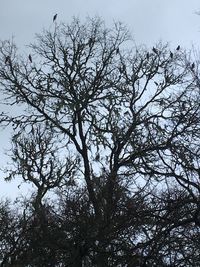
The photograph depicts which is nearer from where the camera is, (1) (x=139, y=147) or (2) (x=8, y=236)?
(2) (x=8, y=236)

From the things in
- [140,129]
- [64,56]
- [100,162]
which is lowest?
[100,162]

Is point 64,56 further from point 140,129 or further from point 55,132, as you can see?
point 140,129

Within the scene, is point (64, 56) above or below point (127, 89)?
above

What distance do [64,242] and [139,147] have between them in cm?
535

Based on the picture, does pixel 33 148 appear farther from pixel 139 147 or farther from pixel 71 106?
pixel 139 147

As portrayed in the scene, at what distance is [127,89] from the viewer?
17.4m

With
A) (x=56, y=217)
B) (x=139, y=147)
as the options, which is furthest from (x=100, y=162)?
(x=56, y=217)

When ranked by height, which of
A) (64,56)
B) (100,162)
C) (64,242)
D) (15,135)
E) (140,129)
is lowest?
(64,242)

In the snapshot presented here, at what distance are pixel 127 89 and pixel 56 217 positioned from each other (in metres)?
7.43

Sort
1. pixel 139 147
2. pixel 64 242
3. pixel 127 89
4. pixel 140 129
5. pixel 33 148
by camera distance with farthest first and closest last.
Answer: pixel 33 148, pixel 127 89, pixel 140 129, pixel 139 147, pixel 64 242

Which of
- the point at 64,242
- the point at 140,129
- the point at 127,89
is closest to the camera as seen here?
the point at 64,242

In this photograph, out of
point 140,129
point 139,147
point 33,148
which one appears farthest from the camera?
point 33,148

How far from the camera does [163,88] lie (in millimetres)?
17625

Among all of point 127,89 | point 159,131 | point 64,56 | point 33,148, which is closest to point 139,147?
point 159,131
